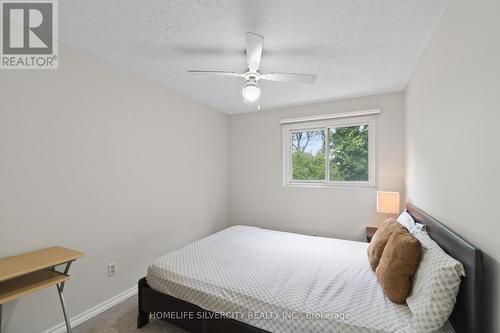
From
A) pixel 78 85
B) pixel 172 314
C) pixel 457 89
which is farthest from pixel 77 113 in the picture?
pixel 457 89

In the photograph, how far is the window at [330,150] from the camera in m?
3.18

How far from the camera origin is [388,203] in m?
2.72

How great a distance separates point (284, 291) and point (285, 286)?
6 centimetres

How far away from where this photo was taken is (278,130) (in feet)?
12.2

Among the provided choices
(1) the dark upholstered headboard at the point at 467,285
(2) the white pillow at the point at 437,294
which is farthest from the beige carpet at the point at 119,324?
(1) the dark upholstered headboard at the point at 467,285

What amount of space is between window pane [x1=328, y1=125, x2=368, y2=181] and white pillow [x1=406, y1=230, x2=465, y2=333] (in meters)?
2.11

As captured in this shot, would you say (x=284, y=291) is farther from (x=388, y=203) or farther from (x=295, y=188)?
(x=295, y=188)

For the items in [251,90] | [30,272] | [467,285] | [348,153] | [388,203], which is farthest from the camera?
[348,153]

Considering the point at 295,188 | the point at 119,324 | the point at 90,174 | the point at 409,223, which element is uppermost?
the point at 90,174

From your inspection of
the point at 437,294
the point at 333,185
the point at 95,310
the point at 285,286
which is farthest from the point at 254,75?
the point at 95,310

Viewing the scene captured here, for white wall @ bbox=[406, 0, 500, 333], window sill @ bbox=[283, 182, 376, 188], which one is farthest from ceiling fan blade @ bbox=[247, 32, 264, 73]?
window sill @ bbox=[283, 182, 376, 188]

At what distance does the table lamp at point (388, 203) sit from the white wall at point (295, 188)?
286 millimetres

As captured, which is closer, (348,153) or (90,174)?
(90,174)

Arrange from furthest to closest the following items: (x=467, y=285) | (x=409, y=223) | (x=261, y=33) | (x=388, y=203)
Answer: (x=388, y=203), (x=409, y=223), (x=261, y=33), (x=467, y=285)
